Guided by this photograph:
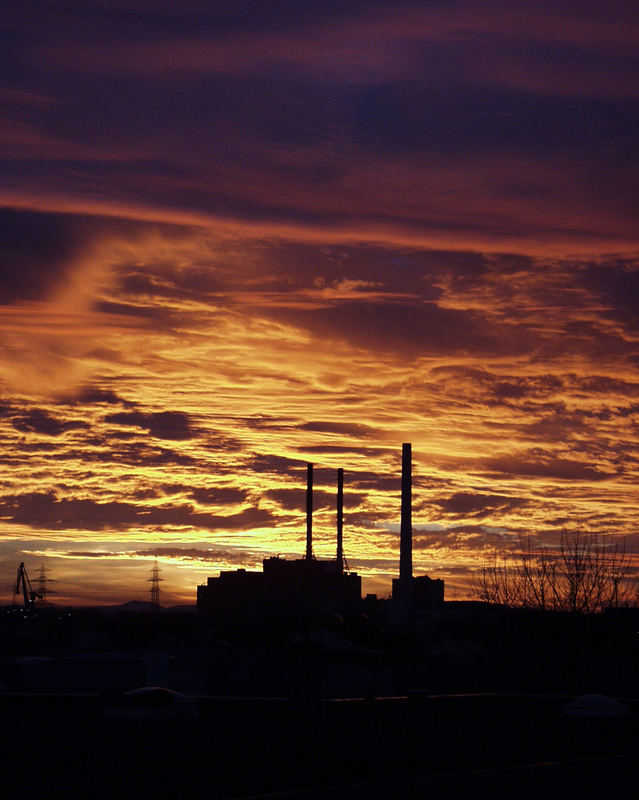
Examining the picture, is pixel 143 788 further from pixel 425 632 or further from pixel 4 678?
pixel 425 632

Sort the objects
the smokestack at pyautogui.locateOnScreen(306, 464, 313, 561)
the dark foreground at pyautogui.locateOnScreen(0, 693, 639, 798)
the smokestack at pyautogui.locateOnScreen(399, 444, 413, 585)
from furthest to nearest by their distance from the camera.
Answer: the smokestack at pyautogui.locateOnScreen(306, 464, 313, 561), the smokestack at pyautogui.locateOnScreen(399, 444, 413, 585), the dark foreground at pyautogui.locateOnScreen(0, 693, 639, 798)

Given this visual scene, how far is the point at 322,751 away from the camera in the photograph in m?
20.6

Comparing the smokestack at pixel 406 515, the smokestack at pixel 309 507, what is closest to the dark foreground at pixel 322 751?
the smokestack at pixel 406 515

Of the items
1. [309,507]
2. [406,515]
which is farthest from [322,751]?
[309,507]

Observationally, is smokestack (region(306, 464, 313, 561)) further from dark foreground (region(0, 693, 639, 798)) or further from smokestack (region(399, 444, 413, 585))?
dark foreground (region(0, 693, 639, 798))

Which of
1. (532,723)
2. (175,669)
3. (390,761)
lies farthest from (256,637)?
(390,761)

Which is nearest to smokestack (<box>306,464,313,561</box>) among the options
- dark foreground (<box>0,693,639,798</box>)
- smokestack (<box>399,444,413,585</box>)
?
smokestack (<box>399,444,413,585</box>)

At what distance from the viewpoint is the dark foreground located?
16062mm

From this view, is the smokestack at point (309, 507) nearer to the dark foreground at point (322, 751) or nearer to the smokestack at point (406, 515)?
the smokestack at point (406, 515)

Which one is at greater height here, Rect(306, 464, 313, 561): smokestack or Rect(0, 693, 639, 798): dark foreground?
Rect(306, 464, 313, 561): smokestack

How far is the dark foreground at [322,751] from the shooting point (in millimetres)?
16062

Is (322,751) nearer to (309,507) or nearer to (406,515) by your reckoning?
(406,515)

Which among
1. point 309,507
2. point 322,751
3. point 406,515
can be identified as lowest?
point 322,751

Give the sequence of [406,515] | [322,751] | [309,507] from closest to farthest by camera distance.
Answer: [322,751]
[406,515]
[309,507]
